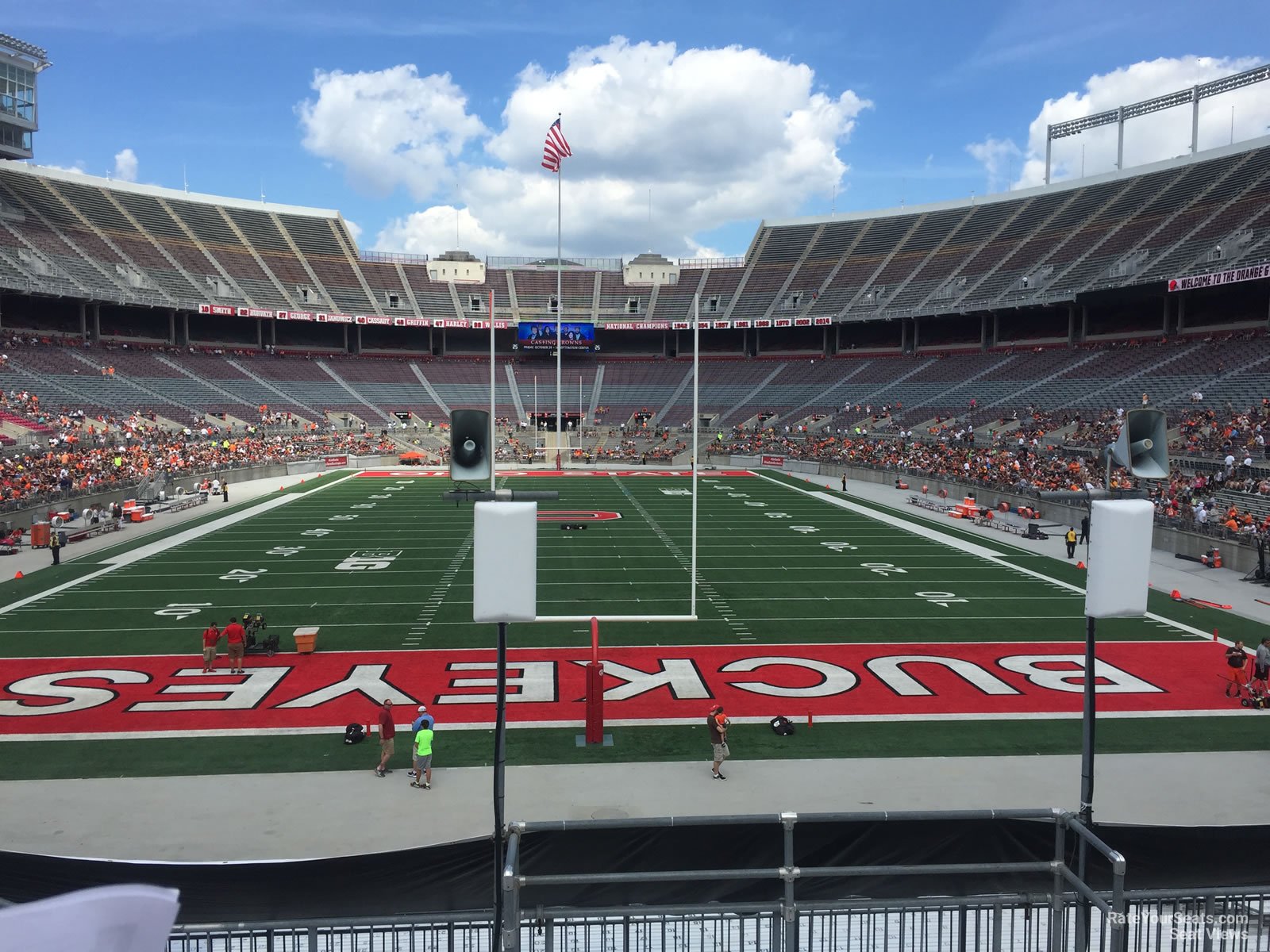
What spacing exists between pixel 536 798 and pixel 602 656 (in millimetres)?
5615

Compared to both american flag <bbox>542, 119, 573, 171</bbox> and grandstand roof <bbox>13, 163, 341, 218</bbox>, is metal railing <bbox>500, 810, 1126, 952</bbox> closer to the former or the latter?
american flag <bbox>542, 119, 573, 171</bbox>

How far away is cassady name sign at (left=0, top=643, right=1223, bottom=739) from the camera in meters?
12.6

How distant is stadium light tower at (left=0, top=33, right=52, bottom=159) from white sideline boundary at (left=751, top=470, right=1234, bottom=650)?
181 feet

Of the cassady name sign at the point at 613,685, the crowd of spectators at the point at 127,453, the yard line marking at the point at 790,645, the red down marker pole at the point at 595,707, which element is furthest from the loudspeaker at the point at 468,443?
the crowd of spectators at the point at 127,453

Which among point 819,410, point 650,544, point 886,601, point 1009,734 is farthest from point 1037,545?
point 819,410

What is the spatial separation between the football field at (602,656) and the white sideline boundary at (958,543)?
0.13m

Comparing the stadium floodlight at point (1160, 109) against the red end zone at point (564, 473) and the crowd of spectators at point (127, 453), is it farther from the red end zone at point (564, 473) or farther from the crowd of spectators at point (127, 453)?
the crowd of spectators at point (127, 453)

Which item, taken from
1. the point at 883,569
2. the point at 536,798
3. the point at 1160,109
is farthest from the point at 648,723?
the point at 1160,109

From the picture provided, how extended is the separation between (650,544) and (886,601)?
880cm

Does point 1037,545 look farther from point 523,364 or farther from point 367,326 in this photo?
point 367,326

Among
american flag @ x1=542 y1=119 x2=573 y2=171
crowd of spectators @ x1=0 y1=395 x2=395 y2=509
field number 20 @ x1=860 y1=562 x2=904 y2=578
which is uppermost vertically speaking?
american flag @ x1=542 y1=119 x2=573 y2=171

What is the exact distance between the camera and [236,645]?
14242mm

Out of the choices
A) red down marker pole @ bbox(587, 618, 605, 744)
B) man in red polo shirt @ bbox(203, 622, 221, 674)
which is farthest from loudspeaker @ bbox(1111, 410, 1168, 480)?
man in red polo shirt @ bbox(203, 622, 221, 674)

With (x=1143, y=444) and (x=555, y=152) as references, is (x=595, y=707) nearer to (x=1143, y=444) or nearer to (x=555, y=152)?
(x=1143, y=444)
